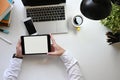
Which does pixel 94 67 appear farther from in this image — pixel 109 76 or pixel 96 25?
pixel 96 25

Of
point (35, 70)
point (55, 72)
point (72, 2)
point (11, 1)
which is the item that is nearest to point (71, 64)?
point (55, 72)

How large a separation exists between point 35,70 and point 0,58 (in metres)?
0.21

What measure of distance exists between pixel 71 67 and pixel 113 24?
12.5 inches

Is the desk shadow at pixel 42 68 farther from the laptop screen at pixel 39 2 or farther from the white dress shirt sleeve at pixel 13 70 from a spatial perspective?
the laptop screen at pixel 39 2

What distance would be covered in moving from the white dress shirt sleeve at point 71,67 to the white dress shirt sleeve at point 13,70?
0.79 feet

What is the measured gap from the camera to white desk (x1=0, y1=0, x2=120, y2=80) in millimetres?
1331

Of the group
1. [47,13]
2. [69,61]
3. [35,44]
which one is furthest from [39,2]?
[69,61]

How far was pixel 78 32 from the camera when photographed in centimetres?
135

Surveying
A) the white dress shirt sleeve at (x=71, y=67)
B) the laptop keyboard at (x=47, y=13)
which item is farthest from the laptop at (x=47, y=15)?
the white dress shirt sleeve at (x=71, y=67)

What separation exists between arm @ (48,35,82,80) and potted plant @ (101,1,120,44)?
23cm

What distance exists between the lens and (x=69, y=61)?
131 centimetres

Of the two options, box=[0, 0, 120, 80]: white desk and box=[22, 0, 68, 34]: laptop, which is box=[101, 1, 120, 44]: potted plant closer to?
box=[0, 0, 120, 80]: white desk

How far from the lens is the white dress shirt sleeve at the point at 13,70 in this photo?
4.33 ft

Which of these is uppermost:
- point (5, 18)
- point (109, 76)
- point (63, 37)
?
point (5, 18)
